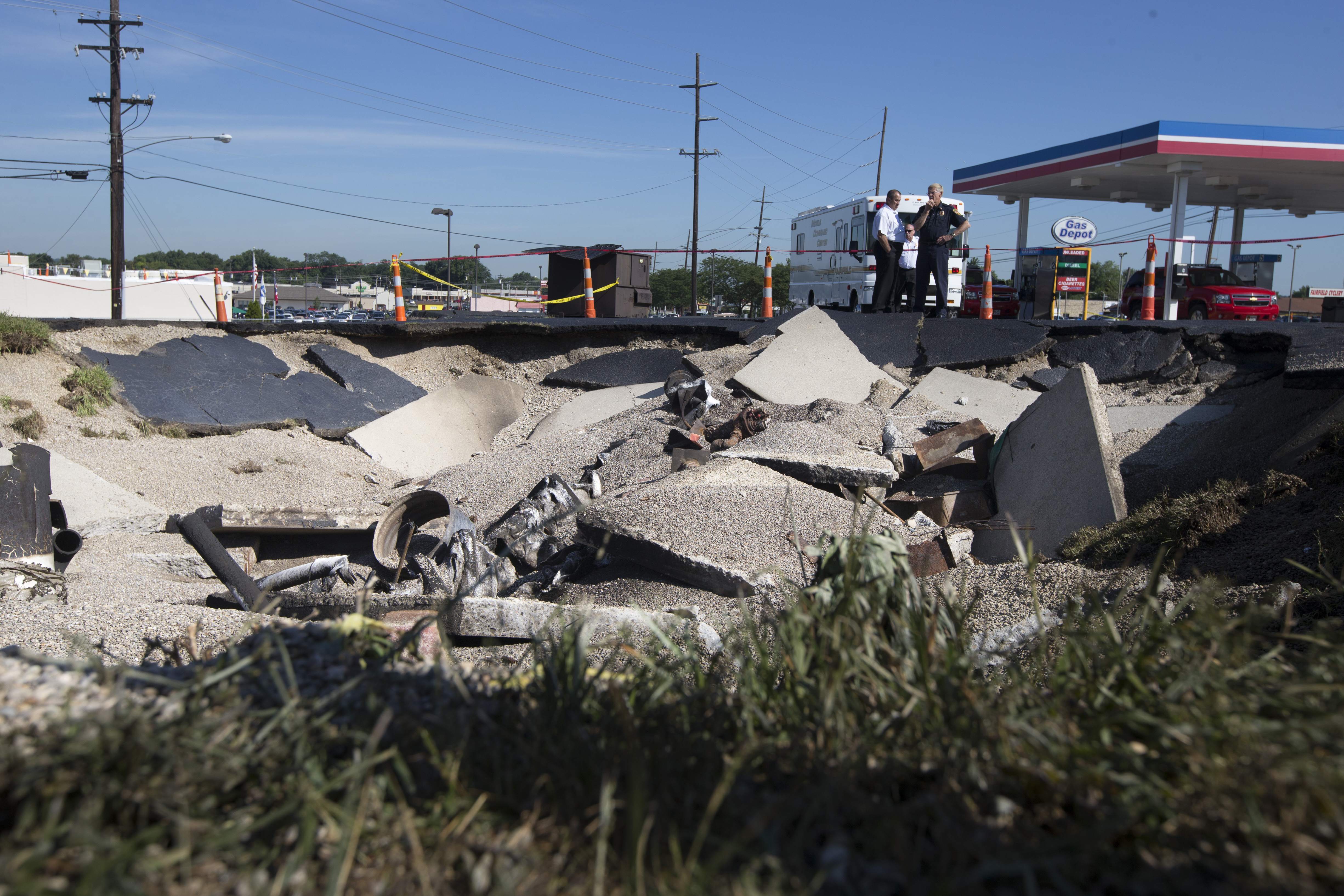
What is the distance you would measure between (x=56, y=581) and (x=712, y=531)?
323cm

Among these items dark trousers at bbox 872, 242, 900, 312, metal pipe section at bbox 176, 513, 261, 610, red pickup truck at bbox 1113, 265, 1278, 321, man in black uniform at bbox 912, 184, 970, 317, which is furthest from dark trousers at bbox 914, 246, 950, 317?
metal pipe section at bbox 176, 513, 261, 610

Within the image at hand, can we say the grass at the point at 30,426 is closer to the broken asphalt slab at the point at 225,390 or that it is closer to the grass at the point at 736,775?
the broken asphalt slab at the point at 225,390

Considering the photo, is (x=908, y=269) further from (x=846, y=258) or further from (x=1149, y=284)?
(x=846, y=258)

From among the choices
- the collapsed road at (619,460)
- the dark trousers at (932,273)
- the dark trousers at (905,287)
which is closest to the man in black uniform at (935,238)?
the dark trousers at (932,273)

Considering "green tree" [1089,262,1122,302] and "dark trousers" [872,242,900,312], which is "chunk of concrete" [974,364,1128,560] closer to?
"dark trousers" [872,242,900,312]

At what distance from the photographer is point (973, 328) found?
30.8 feet

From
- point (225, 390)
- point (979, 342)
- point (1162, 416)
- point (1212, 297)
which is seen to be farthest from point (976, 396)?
point (1212, 297)

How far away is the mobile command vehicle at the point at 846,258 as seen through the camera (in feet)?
59.8

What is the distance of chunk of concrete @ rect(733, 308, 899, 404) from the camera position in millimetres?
8234

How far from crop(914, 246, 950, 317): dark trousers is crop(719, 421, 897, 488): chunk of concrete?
16.7 feet

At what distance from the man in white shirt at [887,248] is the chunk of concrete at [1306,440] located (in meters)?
6.39

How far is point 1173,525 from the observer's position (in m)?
4.19

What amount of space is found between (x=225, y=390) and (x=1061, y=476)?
26.0 ft

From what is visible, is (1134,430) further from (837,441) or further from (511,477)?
(511,477)
